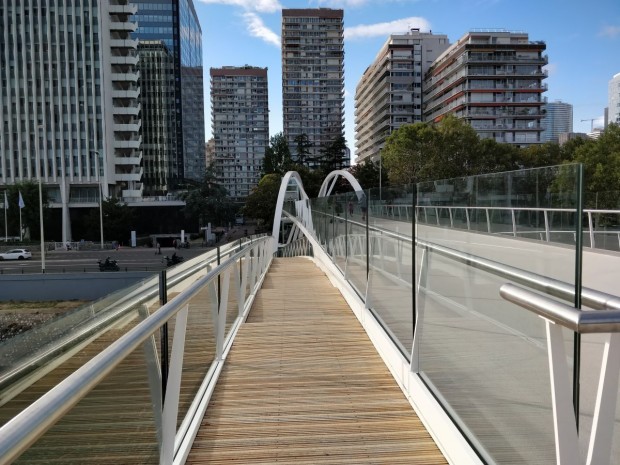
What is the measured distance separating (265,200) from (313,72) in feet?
303

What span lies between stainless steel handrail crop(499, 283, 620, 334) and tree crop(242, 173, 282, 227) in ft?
197

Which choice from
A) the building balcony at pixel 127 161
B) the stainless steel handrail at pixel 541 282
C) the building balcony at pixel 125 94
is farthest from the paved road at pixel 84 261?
the stainless steel handrail at pixel 541 282

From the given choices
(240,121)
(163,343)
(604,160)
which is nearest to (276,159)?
(604,160)

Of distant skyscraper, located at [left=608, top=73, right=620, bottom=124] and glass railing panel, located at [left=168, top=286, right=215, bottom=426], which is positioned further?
distant skyscraper, located at [left=608, top=73, right=620, bottom=124]

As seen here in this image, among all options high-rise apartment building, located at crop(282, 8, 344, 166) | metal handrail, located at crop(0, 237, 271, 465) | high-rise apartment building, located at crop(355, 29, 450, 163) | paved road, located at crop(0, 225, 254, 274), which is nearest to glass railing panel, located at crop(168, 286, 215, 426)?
metal handrail, located at crop(0, 237, 271, 465)

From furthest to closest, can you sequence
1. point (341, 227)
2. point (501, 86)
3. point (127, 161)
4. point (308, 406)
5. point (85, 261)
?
1. point (501, 86)
2. point (127, 161)
3. point (85, 261)
4. point (341, 227)
5. point (308, 406)

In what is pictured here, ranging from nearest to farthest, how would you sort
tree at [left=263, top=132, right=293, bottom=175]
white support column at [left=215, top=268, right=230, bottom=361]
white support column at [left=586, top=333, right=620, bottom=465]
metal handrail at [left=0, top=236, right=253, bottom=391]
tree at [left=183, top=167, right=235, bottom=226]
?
metal handrail at [left=0, top=236, right=253, bottom=391] → white support column at [left=586, top=333, right=620, bottom=465] → white support column at [left=215, top=268, right=230, bottom=361] → tree at [left=183, top=167, right=235, bottom=226] → tree at [left=263, top=132, right=293, bottom=175]

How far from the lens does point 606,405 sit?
151cm

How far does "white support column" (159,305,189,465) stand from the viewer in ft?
8.29

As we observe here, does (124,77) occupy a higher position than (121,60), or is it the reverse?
(121,60)

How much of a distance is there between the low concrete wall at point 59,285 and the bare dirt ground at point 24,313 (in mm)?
794

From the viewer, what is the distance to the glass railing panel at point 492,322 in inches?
78.4

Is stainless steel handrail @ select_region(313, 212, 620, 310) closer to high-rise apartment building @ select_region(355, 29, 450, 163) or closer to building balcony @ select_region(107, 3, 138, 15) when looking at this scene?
building balcony @ select_region(107, 3, 138, 15)

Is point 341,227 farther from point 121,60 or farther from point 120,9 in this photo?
point 120,9
